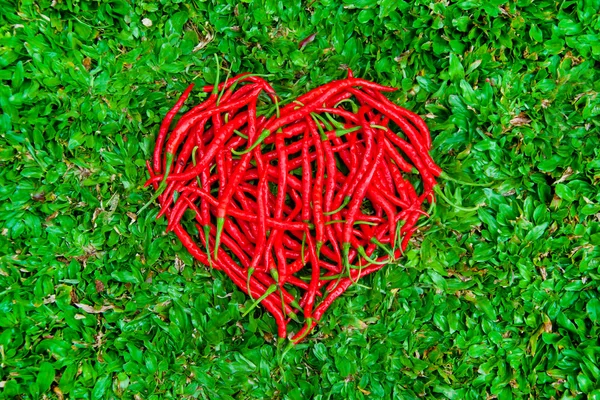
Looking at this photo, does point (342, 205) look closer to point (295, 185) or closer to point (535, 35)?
point (295, 185)

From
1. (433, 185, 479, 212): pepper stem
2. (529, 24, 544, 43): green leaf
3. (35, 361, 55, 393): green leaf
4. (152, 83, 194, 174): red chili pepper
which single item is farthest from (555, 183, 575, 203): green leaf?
(35, 361, 55, 393): green leaf

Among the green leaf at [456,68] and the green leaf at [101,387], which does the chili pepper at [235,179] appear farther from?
the green leaf at [456,68]

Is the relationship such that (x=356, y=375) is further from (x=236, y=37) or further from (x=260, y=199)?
(x=236, y=37)

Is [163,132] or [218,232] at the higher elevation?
[163,132]

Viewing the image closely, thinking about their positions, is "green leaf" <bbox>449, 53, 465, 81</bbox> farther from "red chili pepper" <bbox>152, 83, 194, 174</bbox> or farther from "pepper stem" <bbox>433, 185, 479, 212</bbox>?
"red chili pepper" <bbox>152, 83, 194, 174</bbox>

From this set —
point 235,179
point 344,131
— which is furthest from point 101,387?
point 344,131

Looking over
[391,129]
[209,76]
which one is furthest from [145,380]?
[391,129]
